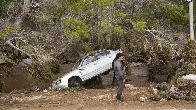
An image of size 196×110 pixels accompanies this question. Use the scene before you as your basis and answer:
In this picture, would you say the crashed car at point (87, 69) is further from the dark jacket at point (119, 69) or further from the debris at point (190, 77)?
the dark jacket at point (119, 69)

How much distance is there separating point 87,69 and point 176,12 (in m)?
5.57

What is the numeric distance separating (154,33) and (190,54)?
12.7ft

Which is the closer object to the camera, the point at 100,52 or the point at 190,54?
the point at 190,54

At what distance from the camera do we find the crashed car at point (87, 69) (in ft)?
55.5

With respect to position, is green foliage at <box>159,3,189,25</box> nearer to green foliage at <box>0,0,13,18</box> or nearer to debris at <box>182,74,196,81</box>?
debris at <box>182,74,196,81</box>

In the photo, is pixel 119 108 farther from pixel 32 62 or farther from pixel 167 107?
pixel 32 62

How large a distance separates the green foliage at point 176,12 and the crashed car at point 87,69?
153 inches

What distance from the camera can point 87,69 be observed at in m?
17.0

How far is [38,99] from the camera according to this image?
13453 mm

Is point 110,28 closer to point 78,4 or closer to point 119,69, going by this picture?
point 78,4

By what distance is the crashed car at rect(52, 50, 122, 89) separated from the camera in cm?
1691

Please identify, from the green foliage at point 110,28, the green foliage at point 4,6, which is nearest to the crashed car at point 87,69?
the green foliage at point 110,28

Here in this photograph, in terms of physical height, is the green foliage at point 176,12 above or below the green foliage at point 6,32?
above

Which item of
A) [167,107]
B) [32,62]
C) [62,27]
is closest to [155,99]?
[167,107]
